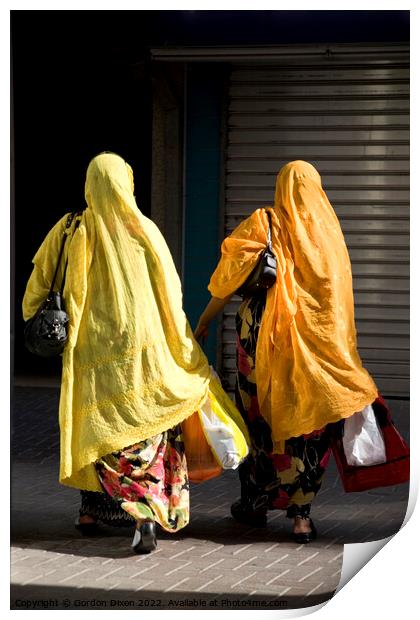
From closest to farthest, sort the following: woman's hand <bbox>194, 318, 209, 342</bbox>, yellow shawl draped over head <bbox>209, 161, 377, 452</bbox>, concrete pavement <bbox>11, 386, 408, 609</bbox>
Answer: concrete pavement <bbox>11, 386, 408, 609</bbox> → yellow shawl draped over head <bbox>209, 161, 377, 452</bbox> → woman's hand <bbox>194, 318, 209, 342</bbox>

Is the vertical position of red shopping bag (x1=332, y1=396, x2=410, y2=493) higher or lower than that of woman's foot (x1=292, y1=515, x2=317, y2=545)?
higher

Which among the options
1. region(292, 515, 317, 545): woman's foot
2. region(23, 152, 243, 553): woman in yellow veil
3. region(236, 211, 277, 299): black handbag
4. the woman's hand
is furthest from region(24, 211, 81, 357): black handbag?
region(292, 515, 317, 545): woman's foot

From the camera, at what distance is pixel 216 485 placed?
21.0 ft

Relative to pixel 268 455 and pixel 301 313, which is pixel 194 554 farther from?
pixel 301 313

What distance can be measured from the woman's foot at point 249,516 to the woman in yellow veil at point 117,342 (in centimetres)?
56

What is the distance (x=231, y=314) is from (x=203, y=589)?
1568mm

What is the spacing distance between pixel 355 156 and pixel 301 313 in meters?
0.80

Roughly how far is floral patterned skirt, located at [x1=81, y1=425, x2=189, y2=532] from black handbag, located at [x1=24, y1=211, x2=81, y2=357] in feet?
1.81

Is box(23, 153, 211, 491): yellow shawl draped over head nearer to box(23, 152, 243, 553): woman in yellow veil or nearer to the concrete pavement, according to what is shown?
box(23, 152, 243, 553): woman in yellow veil

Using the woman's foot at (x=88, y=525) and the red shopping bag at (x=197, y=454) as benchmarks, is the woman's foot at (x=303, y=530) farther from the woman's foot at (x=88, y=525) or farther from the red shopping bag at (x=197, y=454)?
the woman's foot at (x=88, y=525)

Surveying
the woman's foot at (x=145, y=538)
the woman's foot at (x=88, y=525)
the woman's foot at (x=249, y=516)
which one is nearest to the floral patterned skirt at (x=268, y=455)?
the woman's foot at (x=249, y=516)

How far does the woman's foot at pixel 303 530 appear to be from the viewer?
539 centimetres

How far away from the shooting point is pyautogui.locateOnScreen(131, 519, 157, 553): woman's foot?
5.14 meters
